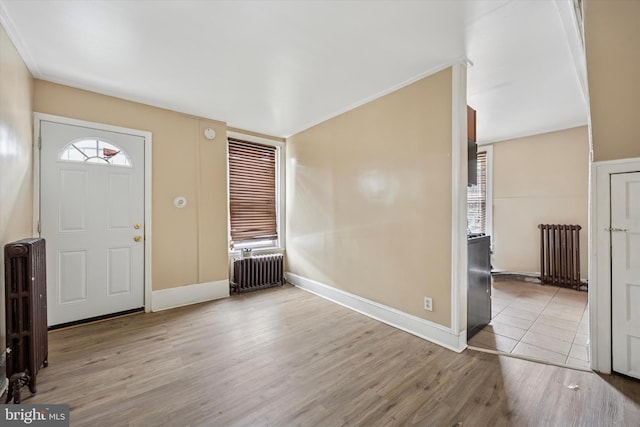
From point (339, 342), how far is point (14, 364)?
7.93 feet

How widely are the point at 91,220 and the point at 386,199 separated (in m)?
3.39

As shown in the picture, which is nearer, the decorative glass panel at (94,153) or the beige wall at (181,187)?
the decorative glass panel at (94,153)

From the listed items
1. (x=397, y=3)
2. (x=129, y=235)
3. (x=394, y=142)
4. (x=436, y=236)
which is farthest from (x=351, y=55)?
(x=129, y=235)

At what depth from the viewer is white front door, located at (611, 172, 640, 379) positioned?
1.87 metres

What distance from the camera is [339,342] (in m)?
2.52

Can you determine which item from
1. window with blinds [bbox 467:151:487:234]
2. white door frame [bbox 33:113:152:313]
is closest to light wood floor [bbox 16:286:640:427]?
white door frame [bbox 33:113:152:313]

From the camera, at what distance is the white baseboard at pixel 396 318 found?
2.39 meters

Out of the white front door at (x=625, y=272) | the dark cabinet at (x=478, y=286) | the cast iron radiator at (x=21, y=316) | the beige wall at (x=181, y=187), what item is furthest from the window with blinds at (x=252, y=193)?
the white front door at (x=625, y=272)

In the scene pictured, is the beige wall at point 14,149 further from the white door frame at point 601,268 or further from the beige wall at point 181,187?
the white door frame at point 601,268

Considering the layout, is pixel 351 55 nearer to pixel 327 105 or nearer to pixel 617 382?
pixel 327 105

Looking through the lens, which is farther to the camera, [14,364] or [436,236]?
[436,236]

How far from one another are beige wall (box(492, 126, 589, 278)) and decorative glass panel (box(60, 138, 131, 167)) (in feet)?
20.5

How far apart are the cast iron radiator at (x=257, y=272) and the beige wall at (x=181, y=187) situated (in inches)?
8.7

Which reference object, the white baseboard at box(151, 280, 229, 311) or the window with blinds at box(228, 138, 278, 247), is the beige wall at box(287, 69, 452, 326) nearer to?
the window with blinds at box(228, 138, 278, 247)
